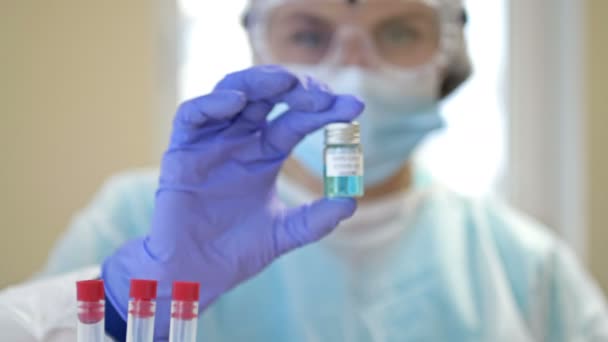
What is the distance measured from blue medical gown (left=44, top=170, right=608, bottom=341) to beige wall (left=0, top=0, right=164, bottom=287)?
21.9 inches

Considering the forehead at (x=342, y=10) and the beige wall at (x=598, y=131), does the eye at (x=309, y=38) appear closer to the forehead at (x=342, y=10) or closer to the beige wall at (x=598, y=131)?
the forehead at (x=342, y=10)

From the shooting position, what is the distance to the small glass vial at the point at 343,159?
2.40ft

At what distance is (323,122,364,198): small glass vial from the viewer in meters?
0.73

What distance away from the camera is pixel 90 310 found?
→ 0.60m

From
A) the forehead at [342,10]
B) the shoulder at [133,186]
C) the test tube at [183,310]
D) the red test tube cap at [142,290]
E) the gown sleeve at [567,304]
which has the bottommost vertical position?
the gown sleeve at [567,304]

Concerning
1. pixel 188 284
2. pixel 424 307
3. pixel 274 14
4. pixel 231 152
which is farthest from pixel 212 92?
pixel 424 307

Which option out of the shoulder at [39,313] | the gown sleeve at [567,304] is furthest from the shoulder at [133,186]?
the gown sleeve at [567,304]

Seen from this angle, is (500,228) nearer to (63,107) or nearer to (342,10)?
(342,10)

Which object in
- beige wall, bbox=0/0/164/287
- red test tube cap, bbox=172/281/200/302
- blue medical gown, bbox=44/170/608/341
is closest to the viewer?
red test tube cap, bbox=172/281/200/302

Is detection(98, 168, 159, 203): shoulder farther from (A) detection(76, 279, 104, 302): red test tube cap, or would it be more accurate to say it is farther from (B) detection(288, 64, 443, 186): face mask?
(A) detection(76, 279, 104, 302): red test tube cap

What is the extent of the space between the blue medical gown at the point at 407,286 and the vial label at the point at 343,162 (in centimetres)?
42

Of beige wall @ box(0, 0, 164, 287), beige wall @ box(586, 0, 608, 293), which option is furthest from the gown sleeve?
beige wall @ box(0, 0, 164, 287)

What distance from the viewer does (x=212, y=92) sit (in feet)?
2.44

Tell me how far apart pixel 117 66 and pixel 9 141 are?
1.15 ft
